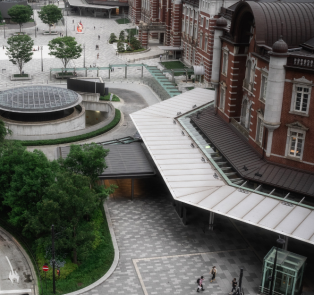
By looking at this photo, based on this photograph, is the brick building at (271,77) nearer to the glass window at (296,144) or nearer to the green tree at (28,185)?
the glass window at (296,144)

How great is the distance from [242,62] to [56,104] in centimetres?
2585

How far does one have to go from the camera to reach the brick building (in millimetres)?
42906

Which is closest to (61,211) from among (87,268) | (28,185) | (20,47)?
(28,185)

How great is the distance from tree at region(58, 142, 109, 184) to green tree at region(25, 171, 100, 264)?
3.83m

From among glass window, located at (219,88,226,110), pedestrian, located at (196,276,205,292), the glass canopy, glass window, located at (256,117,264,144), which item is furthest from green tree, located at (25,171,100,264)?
glass window, located at (219,88,226,110)

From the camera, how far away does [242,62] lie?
175 feet

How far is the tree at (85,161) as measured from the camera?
143ft

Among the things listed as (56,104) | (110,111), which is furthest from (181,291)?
(110,111)

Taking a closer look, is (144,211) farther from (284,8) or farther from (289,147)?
(284,8)

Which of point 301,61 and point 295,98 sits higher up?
point 301,61

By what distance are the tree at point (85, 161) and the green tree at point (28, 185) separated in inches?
81.2

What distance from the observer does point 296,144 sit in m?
44.5

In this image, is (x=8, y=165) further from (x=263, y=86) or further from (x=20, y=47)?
(x=20, y=47)

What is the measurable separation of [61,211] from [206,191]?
11849 mm
